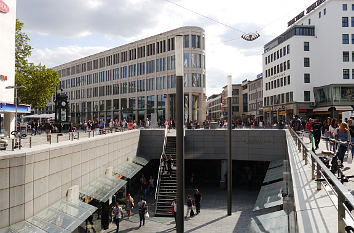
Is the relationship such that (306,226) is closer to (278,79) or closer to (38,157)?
(38,157)

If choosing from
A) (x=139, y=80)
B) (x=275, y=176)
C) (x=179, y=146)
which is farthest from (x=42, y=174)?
(x=139, y=80)

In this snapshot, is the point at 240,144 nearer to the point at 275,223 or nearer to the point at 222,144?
the point at 222,144

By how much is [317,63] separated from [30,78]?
45973mm

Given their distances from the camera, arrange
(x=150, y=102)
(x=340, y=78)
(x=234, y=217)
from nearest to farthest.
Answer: (x=234, y=217) < (x=340, y=78) < (x=150, y=102)

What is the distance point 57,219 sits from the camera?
10727 millimetres

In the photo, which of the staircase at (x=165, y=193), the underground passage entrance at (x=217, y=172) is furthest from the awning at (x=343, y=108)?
the staircase at (x=165, y=193)

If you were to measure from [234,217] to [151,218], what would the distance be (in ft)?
17.7

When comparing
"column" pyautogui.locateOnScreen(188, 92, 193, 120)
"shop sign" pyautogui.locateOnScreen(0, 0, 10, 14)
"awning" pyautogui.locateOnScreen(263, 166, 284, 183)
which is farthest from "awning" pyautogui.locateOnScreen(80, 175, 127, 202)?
"column" pyautogui.locateOnScreen(188, 92, 193, 120)

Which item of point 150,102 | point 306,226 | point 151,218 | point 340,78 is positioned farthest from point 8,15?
point 340,78

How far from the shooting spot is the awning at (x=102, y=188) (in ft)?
48.2

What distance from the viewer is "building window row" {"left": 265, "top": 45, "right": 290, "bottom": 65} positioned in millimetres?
58062

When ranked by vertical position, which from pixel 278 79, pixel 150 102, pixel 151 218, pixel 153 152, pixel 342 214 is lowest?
pixel 151 218

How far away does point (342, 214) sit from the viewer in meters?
3.49

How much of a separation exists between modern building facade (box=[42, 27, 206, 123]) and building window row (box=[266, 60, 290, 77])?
1480cm
